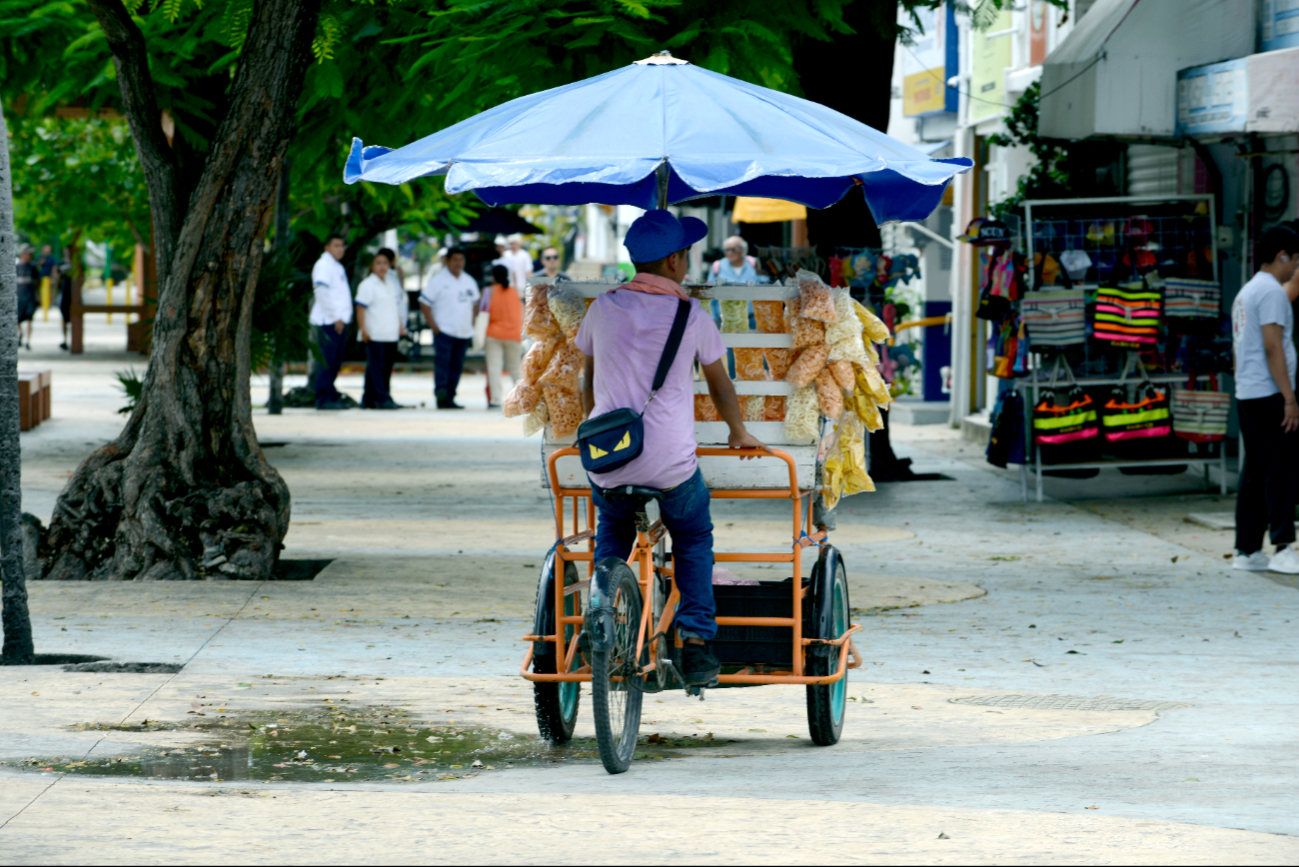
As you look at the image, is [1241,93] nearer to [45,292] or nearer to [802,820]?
[802,820]

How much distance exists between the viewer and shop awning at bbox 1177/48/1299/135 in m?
12.3

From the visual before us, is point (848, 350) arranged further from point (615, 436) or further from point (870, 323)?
point (615, 436)

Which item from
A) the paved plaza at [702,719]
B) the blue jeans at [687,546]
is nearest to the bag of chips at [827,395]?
the blue jeans at [687,546]

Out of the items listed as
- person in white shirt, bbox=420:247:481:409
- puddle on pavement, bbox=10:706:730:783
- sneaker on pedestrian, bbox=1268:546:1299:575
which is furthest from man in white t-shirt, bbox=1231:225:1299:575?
person in white shirt, bbox=420:247:481:409

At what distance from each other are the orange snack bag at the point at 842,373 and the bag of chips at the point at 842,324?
0.09 metres

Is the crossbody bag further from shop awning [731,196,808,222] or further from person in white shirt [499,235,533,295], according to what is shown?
person in white shirt [499,235,533,295]

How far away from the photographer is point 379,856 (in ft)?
15.8

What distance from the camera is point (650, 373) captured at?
628cm

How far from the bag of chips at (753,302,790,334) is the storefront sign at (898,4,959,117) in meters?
15.3

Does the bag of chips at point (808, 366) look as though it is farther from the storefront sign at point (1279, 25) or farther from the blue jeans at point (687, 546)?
the storefront sign at point (1279, 25)

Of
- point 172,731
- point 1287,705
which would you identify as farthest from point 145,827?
point 1287,705

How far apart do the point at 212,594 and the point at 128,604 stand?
1.64 ft

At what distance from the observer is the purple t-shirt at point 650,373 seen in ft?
20.5

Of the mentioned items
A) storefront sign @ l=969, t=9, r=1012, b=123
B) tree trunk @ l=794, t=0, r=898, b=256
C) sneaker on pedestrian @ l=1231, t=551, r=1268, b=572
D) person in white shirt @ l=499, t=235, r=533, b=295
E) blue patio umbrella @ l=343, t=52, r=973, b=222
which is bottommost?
sneaker on pedestrian @ l=1231, t=551, r=1268, b=572
